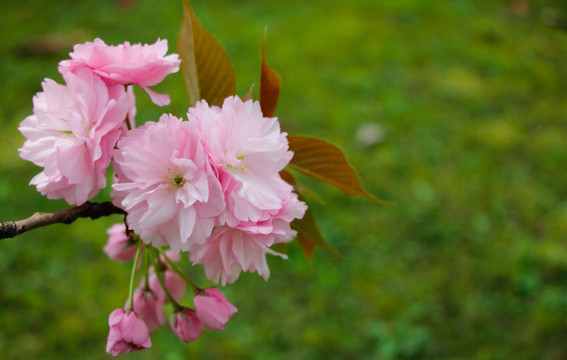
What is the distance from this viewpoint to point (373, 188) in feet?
8.46

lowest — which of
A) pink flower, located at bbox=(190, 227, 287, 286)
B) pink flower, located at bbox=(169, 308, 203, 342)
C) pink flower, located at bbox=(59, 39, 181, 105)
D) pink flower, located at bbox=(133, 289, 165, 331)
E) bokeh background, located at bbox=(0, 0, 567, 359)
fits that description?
bokeh background, located at bbox=(0, 0, 567, 359)

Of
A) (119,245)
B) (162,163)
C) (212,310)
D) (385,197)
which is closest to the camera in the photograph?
(162,163)

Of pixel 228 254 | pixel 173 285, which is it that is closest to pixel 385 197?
pixel 173 285

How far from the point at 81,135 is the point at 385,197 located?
214cm

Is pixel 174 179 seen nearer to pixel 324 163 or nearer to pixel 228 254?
pixel 228 254

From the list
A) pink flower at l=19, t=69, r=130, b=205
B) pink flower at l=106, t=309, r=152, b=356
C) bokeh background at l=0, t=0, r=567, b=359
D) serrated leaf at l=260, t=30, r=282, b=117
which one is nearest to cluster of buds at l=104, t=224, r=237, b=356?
pink flower at l=106, t=309, r=152, b=356

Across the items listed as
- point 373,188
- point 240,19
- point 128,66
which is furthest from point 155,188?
point 240,19

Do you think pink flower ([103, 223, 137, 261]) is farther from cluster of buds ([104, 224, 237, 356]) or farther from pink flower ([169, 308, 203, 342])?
pink flower ([169, 308, 203, 342])

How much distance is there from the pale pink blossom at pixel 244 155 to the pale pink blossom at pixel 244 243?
0.01m

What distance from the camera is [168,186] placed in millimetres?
498

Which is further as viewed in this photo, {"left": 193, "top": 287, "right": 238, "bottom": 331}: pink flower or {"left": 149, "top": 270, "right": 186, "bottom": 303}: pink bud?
{"left": 149, "top": 270, "right": 186, "bottom": 303}: pink bud

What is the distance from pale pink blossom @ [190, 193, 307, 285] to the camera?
1.68 feet

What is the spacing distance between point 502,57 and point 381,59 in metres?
0.76

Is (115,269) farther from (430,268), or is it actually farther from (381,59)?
(381,59)
